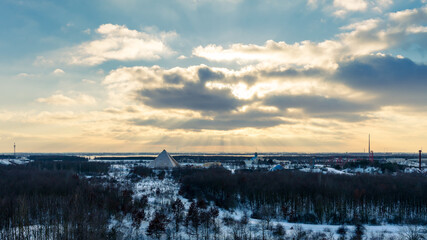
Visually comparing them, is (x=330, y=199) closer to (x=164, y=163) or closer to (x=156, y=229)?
(x=156, y=229)

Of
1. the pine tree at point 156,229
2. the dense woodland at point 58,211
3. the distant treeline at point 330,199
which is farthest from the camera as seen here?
the distant treeline at point 330,199

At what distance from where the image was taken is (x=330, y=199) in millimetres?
55656

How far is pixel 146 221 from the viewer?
4362 centimetres

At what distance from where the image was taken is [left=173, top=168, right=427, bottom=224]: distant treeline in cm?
5256

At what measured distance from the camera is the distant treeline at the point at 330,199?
52562 millimetres

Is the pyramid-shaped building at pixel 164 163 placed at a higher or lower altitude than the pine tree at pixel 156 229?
higher

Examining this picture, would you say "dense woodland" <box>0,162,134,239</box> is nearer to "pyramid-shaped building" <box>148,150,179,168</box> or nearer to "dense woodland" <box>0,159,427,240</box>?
"dense woodland" <box>0,159,427,240</box>

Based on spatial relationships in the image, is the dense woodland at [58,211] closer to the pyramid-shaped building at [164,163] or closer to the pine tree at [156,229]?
the pine tree at [156,229]

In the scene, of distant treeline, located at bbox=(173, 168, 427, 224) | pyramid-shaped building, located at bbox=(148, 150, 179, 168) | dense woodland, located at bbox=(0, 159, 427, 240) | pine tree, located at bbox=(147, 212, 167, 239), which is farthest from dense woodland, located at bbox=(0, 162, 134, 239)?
pyramid-shaped building, located at bbox=(148, 150, 179, 168)

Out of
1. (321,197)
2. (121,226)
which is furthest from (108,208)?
(321,197)

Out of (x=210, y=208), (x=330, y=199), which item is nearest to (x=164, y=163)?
(x=210, y=208)

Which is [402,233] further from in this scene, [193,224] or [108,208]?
[108,208]

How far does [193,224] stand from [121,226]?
897 cm

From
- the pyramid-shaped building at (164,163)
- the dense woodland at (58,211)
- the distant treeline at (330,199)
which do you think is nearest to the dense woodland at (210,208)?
the distant treeline at (330,199)
